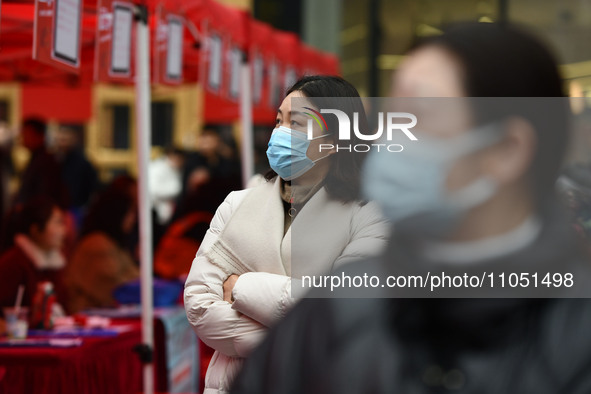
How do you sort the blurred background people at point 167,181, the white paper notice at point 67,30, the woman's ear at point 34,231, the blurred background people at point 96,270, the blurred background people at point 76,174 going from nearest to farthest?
the white paper notice at point 67,30
the woman's ear at point 34,231
the blurred background people at point 96,270
the blurred background people at point 76,174
the blurred background people at point 167,181

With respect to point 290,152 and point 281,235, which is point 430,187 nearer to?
point 290,152

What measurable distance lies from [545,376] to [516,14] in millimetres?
11635

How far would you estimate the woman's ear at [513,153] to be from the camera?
1.17 meters

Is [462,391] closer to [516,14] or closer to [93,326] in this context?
[93,326]

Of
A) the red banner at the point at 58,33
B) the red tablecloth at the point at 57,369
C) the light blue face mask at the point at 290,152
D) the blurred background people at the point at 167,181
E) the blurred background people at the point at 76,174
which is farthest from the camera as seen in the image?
the blurred background people at the point at 167,181

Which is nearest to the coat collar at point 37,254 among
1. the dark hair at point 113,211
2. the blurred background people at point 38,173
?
the dark hair at point 113,211

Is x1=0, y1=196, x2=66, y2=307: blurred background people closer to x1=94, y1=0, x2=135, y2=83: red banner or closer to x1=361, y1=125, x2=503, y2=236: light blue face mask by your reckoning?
x1=94, y1=0, x2=135, y2=83: red banner

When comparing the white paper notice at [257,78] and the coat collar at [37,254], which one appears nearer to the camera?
the coat collar at [37,254]

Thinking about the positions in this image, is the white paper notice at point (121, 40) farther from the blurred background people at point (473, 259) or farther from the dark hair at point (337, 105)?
the blurred background people at point (473, 259)

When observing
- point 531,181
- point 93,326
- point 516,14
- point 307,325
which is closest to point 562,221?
point 531,181

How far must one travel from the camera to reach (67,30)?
158 inches

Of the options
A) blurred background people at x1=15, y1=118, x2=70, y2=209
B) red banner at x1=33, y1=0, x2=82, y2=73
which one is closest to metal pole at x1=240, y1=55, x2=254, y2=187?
blurred background people at x1=15, y1=118, x2=70, y2=209

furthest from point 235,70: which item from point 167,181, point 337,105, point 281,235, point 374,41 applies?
point 374,41

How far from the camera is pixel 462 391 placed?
1.16 m
